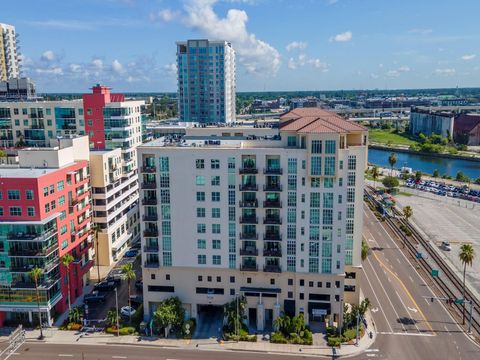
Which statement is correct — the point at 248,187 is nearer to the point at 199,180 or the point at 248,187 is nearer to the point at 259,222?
the point at 259,222

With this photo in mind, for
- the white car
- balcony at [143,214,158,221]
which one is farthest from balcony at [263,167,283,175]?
the white car

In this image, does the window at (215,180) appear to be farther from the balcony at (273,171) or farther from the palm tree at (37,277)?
the palm tree at (37,277)

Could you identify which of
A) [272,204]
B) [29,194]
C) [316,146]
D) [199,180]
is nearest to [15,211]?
[29,194]

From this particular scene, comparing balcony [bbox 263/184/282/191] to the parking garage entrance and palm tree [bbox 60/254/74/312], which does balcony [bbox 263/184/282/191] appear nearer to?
the parking garage entrance

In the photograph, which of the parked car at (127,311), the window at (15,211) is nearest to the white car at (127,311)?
the parked car at (127,311)

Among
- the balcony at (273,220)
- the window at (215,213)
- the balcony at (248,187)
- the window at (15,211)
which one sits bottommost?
the balcony at (273,220)

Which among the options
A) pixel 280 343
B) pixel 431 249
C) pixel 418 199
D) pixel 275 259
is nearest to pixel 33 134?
pixel 275 259

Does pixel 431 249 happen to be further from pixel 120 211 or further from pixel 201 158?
pixel 120 211

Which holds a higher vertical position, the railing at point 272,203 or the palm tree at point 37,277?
the railing at point 272,203
